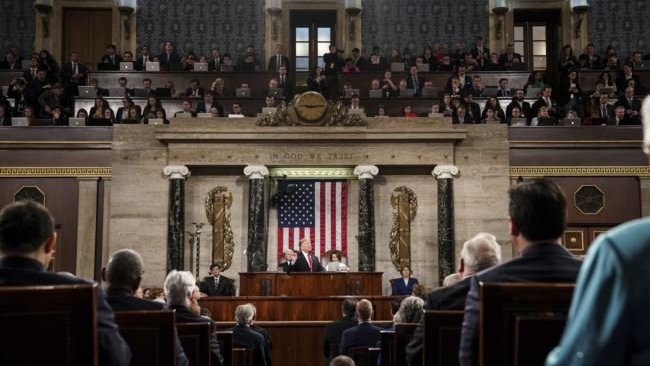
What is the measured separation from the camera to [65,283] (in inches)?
118

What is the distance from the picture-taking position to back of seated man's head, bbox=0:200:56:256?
3039mm

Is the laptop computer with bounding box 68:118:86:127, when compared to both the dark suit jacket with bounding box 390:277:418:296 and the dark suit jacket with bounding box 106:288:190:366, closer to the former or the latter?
the dark suit jacket with bounding box 390:277:418:296

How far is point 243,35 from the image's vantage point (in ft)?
69.3

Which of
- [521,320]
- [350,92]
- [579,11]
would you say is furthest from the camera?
[579,11]

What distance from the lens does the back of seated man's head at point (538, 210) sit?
288 cm

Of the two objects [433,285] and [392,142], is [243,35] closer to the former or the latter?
[392,142]

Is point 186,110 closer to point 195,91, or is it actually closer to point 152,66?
point 195,91

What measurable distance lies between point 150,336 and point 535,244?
1.79 m

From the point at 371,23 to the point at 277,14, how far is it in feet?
7.59

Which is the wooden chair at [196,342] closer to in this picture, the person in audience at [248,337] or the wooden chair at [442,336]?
the wooden chair at [442,336]

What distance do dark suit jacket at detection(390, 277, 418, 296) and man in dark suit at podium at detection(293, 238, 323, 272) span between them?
1259mm

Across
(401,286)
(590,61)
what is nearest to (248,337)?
(401,286)

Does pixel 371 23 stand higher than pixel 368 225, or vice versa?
pixel 371 23

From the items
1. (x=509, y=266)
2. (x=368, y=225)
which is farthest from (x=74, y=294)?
(x=368, y=225)
